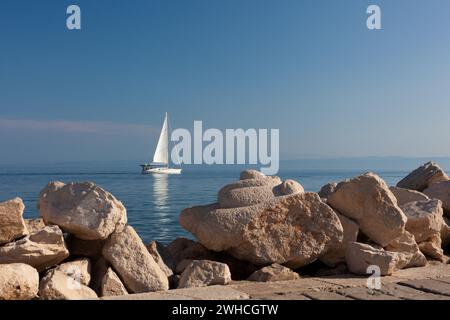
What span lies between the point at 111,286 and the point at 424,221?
439 centimetres

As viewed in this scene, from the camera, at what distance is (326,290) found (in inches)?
219

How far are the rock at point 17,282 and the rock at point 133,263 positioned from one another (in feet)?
3.11

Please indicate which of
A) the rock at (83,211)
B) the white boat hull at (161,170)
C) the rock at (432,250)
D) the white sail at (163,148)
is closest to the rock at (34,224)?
the rock at (83,211)

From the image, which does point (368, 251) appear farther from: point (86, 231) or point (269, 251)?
point (86, 231)

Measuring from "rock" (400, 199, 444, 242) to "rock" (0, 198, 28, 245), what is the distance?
5071 mm

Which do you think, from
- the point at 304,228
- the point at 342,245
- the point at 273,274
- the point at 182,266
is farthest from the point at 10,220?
the point at 342,245

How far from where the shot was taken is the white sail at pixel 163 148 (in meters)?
51.2

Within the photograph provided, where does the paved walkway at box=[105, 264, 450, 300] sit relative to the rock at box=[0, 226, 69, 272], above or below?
below

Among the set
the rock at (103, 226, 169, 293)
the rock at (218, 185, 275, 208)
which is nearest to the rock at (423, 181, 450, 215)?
the rock at (218, 185, 275, 208)

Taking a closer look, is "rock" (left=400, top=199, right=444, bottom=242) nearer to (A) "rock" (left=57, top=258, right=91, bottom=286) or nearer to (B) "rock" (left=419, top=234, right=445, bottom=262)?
(B) "rock" (left=419, top=234, right=445, bottom=262)

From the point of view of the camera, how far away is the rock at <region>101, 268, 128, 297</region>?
18.2 feet
